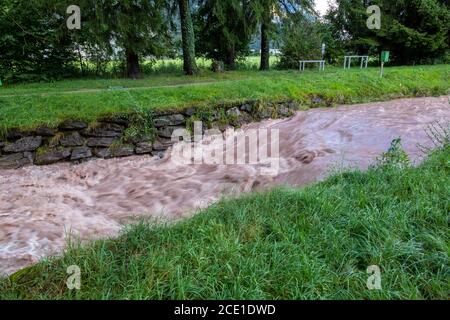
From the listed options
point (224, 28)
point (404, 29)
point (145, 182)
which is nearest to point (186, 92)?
point (145, 182)

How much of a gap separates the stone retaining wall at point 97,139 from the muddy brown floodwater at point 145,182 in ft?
0.58

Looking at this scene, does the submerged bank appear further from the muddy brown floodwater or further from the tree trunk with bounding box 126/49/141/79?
the tree trunk with bounding box 126/49/141/79

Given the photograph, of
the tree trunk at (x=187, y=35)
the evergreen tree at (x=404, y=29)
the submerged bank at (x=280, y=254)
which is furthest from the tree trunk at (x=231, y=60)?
the submerged bank at (x=280, y=254)

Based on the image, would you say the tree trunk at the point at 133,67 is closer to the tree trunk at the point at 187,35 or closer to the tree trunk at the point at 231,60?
the tree trunk at the point at 187,35

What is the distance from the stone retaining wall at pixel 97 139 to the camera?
18.9 feet

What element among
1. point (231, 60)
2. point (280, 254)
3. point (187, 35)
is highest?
point (187, 35)

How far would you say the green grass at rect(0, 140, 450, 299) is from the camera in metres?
2.29

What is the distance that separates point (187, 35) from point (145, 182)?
6097 millimetres

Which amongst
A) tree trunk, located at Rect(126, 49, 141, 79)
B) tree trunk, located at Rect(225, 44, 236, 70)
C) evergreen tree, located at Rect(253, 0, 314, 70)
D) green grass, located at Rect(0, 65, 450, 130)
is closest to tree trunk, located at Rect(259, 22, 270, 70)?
evergreen tree, located at Rect(253, 0, 314, 70)

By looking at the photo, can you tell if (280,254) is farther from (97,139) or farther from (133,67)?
(133,67)

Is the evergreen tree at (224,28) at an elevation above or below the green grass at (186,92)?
above

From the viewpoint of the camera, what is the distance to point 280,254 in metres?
2.60

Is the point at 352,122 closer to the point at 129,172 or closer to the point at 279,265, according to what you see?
the point at 129,172

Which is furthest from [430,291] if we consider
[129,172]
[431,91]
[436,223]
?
[431,91]
